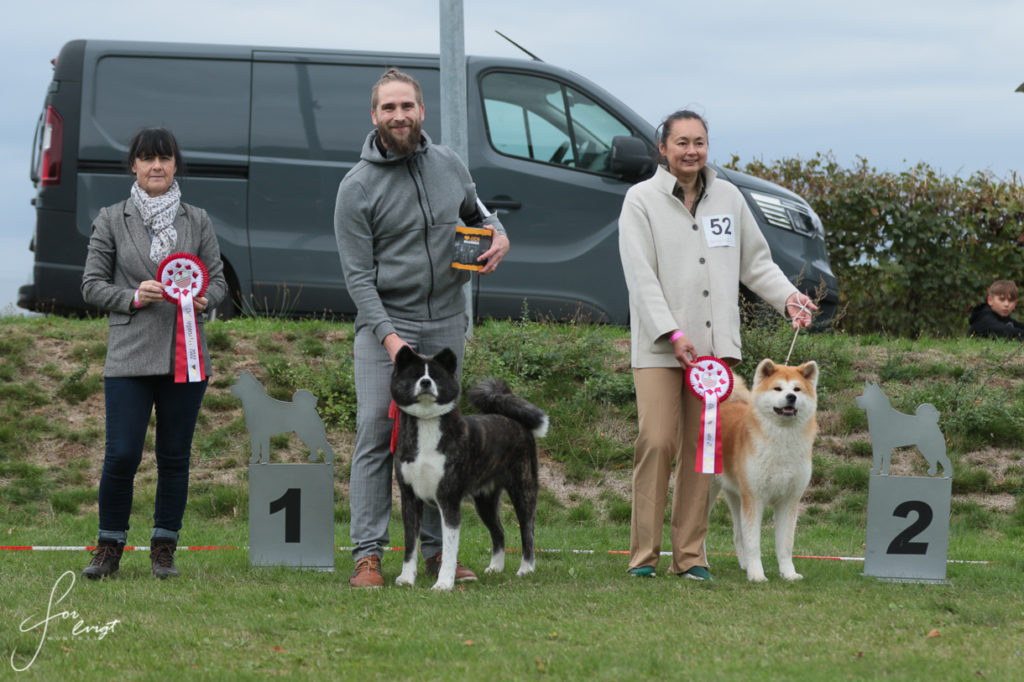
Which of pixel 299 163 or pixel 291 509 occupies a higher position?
pixel 299 163

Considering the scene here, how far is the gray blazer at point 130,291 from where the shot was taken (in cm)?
495

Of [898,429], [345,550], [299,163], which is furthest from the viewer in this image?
[299,163]

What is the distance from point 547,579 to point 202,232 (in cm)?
231

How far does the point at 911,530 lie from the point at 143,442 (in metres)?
3.62

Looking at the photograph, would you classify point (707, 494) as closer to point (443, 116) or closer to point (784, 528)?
point (784, 528)

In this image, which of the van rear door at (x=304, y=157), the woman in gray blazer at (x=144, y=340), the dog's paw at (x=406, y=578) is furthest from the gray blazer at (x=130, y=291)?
the van rear door at (x=304, y=157)

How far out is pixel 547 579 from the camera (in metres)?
5.18

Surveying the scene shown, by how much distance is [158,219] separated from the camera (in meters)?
5.08

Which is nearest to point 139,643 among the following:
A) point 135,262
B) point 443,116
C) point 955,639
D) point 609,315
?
point 135,262

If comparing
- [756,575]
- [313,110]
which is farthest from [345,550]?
[313,110]

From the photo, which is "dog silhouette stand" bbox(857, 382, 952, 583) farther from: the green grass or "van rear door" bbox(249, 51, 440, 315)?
"van rear door" bbox(249, 51, 440, 315)

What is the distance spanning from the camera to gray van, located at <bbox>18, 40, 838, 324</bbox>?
30.0 ft

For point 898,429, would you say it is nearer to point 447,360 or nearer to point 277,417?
point 447,360

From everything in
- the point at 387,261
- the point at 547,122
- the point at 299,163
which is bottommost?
the point at 387,261
